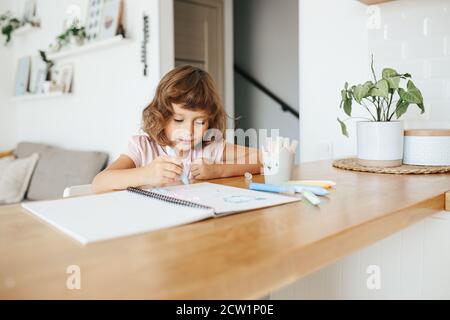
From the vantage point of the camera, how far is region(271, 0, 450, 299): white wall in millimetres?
940

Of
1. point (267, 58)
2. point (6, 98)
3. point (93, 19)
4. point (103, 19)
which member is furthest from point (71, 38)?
point (267, 58)

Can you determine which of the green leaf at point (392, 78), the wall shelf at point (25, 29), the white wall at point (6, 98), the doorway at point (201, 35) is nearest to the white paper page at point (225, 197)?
the green leaf at point (392, 78)

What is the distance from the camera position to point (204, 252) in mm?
489

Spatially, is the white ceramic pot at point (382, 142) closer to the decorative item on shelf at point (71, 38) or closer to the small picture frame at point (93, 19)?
the small picture frame at point (93, 19)

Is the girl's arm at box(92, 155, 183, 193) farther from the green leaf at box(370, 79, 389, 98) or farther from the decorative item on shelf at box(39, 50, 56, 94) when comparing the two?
the decorative item on shelf at box(39, 50, 56, 94)

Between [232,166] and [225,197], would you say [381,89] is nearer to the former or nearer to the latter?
[232,166]

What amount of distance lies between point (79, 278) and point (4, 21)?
166 inches

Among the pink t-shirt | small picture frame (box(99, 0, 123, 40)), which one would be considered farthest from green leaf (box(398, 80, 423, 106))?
small picture frame (box(99, 0, 123, 40))

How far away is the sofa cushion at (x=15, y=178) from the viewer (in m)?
3.00

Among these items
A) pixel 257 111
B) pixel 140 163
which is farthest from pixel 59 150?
pixel 140 163

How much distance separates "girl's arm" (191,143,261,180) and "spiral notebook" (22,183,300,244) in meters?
0.21

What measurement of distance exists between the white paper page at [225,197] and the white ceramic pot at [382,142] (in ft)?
1.66

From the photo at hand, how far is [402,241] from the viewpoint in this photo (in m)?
0.97

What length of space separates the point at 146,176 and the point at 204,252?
0.54 meters
